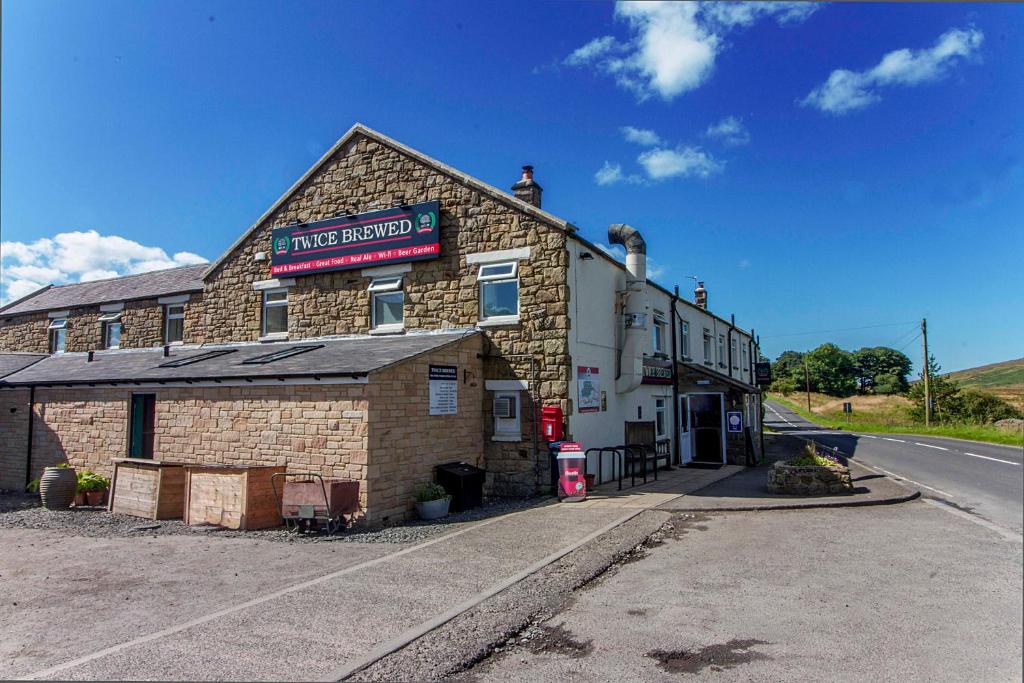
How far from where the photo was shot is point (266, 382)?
40.6ft

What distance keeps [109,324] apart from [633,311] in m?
17.9

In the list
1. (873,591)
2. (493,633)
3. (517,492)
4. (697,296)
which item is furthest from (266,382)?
(697,296)

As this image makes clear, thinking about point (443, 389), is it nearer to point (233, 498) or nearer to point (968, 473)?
point (233, 498)

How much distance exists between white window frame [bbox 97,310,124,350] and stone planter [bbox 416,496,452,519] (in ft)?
51.4

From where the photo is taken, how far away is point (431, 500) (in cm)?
1171

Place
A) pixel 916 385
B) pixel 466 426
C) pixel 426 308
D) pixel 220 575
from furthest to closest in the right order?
pixel 426 308 < pixel 466 426 < pixel 220 575 < pixel 916 385

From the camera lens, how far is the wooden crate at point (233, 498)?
10938mm

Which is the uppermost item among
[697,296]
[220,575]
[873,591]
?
[697,296]

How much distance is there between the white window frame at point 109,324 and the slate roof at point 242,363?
1724mm

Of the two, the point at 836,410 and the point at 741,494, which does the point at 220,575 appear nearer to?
the point at 836,410

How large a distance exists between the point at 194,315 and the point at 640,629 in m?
18.1

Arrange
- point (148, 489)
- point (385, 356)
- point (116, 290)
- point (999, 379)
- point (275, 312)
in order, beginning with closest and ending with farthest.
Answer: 1. point (999, 379)
2. point (148, 489)
3. point (385, 356)
4. point (275, 312)
5. point (116, 290)

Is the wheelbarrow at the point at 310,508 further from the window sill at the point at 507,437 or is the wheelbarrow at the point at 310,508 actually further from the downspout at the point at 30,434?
the downspout at the point at 30,434

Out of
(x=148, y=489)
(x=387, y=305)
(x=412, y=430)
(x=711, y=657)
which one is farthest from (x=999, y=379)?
(x=387, y=305)
